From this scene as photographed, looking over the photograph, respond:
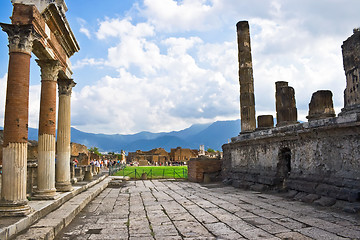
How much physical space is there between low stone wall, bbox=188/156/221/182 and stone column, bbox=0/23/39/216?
1077 cm

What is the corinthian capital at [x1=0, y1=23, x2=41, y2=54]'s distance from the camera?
589cm

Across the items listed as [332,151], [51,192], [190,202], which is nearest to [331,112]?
[332,151]

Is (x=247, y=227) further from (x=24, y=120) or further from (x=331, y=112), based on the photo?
(x=331, y=112)

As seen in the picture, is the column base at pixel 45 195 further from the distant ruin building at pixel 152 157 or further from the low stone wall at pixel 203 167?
the distant ruin building at pixel 152 157

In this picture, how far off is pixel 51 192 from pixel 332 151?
726 centimetres

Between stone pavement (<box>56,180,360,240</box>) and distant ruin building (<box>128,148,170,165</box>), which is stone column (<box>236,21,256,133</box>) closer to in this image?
stone pavement (<box>56,180,360,240</box>)

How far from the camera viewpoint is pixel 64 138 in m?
9.48

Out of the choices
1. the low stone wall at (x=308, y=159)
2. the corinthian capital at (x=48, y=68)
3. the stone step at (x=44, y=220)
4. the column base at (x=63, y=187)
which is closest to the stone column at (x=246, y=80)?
the low stone wall at (x=308, y=159)

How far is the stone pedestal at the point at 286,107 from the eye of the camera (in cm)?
1181

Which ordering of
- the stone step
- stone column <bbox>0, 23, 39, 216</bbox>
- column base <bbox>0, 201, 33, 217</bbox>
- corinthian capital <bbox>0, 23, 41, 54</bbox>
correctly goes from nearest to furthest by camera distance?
the stone step
column base <bbox>0, 201, 33, 217</bbox>
stone column <bbox>0, 23, 39, 216</bbox>
corinthian capital <bbox>0, 23, 41, 54</bbox>

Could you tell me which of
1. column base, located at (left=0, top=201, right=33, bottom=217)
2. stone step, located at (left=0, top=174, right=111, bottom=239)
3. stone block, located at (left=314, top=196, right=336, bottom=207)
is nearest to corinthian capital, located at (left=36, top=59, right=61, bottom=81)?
stone step, located at (left=0, top=174, right=111, bottom=239)

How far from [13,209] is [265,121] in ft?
34.0

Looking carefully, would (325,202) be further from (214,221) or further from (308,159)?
(214,221)

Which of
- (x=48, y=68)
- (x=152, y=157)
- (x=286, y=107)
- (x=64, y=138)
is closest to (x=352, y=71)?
(x=286, y=107)
